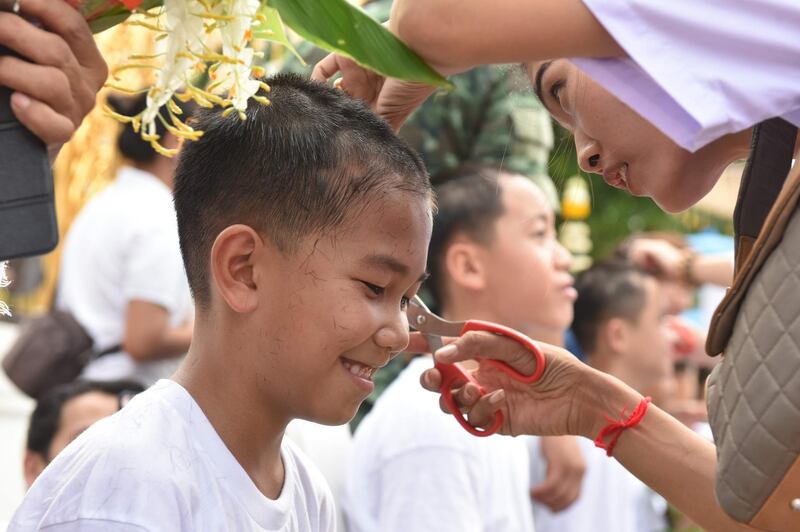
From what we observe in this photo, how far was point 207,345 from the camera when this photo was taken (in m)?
1.87

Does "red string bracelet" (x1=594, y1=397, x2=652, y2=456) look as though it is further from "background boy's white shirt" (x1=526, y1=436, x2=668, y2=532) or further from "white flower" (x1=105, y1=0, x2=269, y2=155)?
"background boy's white shirt" (x1=526, y1=436, x2=668, y2=532)

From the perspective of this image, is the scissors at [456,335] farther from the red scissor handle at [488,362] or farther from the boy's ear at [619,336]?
the boy's ear at [619,336]

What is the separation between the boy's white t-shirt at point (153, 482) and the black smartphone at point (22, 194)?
402mm

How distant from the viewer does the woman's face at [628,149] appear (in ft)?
5.43

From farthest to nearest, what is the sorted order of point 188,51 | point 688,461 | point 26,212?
point 688,461 < point 188,51 < point 26,212

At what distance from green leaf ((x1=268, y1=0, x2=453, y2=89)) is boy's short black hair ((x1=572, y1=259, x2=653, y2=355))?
11.2ft

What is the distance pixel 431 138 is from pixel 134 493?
7.57ft

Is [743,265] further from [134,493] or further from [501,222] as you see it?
[501,222]

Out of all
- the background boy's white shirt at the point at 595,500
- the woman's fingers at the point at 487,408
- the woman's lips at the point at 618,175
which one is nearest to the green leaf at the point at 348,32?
the woman's lips at the point at 618,175

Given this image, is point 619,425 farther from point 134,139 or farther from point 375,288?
point 134,139

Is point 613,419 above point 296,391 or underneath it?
underneath

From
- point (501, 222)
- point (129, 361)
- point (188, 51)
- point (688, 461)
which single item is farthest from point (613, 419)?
point (129, 361)

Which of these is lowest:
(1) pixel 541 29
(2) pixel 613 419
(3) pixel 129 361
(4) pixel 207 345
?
(3) pixel 129 361

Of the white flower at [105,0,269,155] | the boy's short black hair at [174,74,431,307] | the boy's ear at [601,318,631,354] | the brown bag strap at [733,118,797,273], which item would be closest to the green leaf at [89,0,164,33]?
the white flower at [105,0,269,155]
